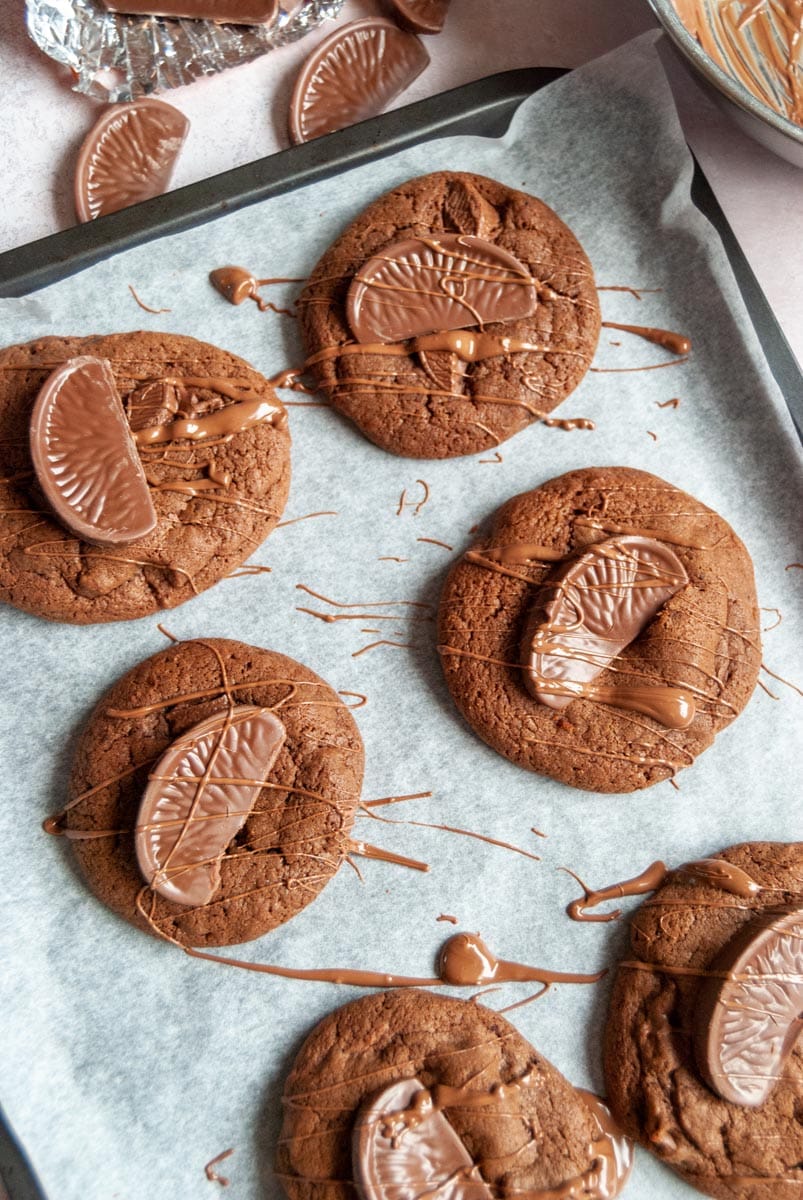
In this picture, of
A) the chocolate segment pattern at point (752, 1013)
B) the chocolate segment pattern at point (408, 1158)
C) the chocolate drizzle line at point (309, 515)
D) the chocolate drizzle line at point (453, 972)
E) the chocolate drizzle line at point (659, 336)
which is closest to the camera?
the chocolate segment pattern at point (408, 1158)

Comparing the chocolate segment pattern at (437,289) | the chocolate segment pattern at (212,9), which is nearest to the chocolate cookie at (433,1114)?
the chocolate segment pattern at (437,289)

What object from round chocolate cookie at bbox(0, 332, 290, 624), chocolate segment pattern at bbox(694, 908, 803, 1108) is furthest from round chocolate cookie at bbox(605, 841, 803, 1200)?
round chocolate cookie at bbox(0, 332, 290, 624)

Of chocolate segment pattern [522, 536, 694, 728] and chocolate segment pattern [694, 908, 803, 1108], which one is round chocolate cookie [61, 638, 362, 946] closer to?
chocolate segment pattern [522, 536, 694, 728]

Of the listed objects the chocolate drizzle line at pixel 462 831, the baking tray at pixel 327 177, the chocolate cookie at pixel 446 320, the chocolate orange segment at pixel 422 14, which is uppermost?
the chocolate orange segment at pixel 422 14

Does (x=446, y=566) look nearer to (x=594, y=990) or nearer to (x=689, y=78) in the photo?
(x=594, y=990)

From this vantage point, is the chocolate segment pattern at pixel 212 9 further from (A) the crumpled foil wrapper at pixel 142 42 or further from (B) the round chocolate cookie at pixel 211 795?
(B) the round chocolate cookie at pixel 211 795

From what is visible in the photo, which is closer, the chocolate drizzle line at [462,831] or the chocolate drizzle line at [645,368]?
the chocolate drizzle line at [462,831]
